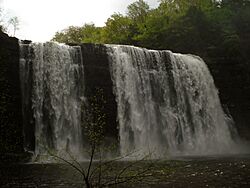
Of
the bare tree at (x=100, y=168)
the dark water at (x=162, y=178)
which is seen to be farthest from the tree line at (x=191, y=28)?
the dark water at (x=162, y=178)

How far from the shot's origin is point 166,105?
90.9 feet

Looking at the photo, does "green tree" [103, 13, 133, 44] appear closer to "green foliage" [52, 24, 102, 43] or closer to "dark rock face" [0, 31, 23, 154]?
"green foliage" [52, 24, 102, 43]

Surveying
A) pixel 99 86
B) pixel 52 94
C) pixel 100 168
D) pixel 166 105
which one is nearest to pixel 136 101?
pixel 166 105

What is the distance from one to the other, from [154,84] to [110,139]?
5.67 metres

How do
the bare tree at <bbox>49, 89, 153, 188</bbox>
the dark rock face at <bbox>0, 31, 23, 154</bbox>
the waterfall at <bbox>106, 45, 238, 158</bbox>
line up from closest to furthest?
the bare tree at <bbox>49, 89, 153, 188</bbox> → the dark rock face at <bbox>0, 31, 23, 154</bbox> → the waterfall at <bbox>106, 45, 238, 158</bbox>

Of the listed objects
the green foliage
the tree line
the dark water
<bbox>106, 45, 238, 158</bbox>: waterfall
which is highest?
the green foliage

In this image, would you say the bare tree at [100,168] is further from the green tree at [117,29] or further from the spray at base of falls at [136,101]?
the green tree at [117,29]

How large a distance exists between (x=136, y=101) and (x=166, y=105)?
242 cm

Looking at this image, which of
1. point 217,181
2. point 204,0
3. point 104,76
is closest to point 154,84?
point 104,76

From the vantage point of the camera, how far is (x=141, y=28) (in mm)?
43719

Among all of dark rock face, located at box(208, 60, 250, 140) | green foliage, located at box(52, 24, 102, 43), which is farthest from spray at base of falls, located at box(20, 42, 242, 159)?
green foliage, located at box(52, 24, 102, 43)

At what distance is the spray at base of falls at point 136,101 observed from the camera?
2341 centimetres

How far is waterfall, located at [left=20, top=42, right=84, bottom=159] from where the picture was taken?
22.9 metres

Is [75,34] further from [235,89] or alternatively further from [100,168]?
[100,168]
